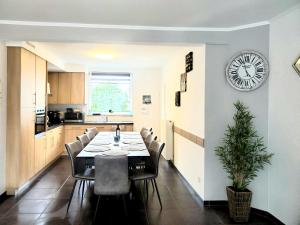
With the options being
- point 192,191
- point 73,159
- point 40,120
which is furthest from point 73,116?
point 192,191

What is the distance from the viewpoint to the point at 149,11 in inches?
114

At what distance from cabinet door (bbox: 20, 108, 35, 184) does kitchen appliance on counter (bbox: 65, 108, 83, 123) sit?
278 centimetres

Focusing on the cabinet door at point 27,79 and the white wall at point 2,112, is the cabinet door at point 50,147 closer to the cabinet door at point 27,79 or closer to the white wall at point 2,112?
the cabinet door at point 27,79

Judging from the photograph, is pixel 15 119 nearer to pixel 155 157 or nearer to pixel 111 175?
pixel 111 175

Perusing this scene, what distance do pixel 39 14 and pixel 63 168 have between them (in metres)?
3.70

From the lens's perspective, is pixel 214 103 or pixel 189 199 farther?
pixel 189 199

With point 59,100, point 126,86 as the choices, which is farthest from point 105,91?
point 59,100

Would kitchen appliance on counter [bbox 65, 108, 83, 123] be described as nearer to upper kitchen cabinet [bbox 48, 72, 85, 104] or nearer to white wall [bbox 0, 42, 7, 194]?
upper kitchen cabinet [bbox 48, 72, 85, 104]

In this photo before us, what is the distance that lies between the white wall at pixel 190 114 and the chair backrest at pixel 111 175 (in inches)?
49.2

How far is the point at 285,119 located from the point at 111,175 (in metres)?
2.20

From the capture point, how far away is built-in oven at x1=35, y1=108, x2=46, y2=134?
15.8 feet

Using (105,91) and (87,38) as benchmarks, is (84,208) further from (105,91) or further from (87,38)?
(105,91)

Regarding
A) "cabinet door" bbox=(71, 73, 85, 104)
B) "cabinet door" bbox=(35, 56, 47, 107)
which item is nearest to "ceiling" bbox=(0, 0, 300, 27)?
"cabinet door" bbox=(35, 56, 47, 107)

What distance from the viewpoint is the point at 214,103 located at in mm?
3557
